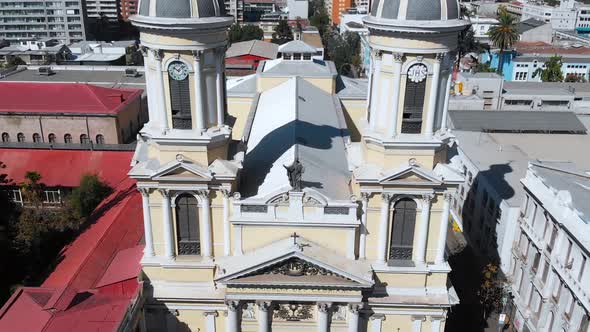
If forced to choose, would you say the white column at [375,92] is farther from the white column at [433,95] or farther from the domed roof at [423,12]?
the white column at [433,95]

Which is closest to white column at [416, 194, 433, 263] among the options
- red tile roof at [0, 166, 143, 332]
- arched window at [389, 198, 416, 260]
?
arched window at [389, 198, 416, 260]

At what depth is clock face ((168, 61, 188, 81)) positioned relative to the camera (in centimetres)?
2436

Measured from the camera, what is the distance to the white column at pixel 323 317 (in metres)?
26.1

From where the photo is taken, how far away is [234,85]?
48.3m

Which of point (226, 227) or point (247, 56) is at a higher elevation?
point (226, 227)

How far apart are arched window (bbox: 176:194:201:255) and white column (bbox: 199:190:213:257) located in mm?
431

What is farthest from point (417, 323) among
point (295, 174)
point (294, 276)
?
point (295, 174)

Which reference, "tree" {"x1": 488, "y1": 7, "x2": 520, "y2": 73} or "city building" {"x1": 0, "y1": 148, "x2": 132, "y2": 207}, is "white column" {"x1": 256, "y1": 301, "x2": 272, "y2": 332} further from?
"tree" {"x1": 488, "y1": 7, "x2": 520, "y2": 73}

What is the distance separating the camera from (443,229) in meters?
26.6

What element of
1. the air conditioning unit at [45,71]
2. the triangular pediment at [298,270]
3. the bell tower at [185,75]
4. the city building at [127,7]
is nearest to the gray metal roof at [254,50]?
the air conditioning unit at [45,71]

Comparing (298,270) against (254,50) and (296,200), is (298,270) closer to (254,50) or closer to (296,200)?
(296,200)

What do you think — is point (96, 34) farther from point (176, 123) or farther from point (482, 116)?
point (176, 123)

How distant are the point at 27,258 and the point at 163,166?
1574cm

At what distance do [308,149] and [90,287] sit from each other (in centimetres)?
1356
